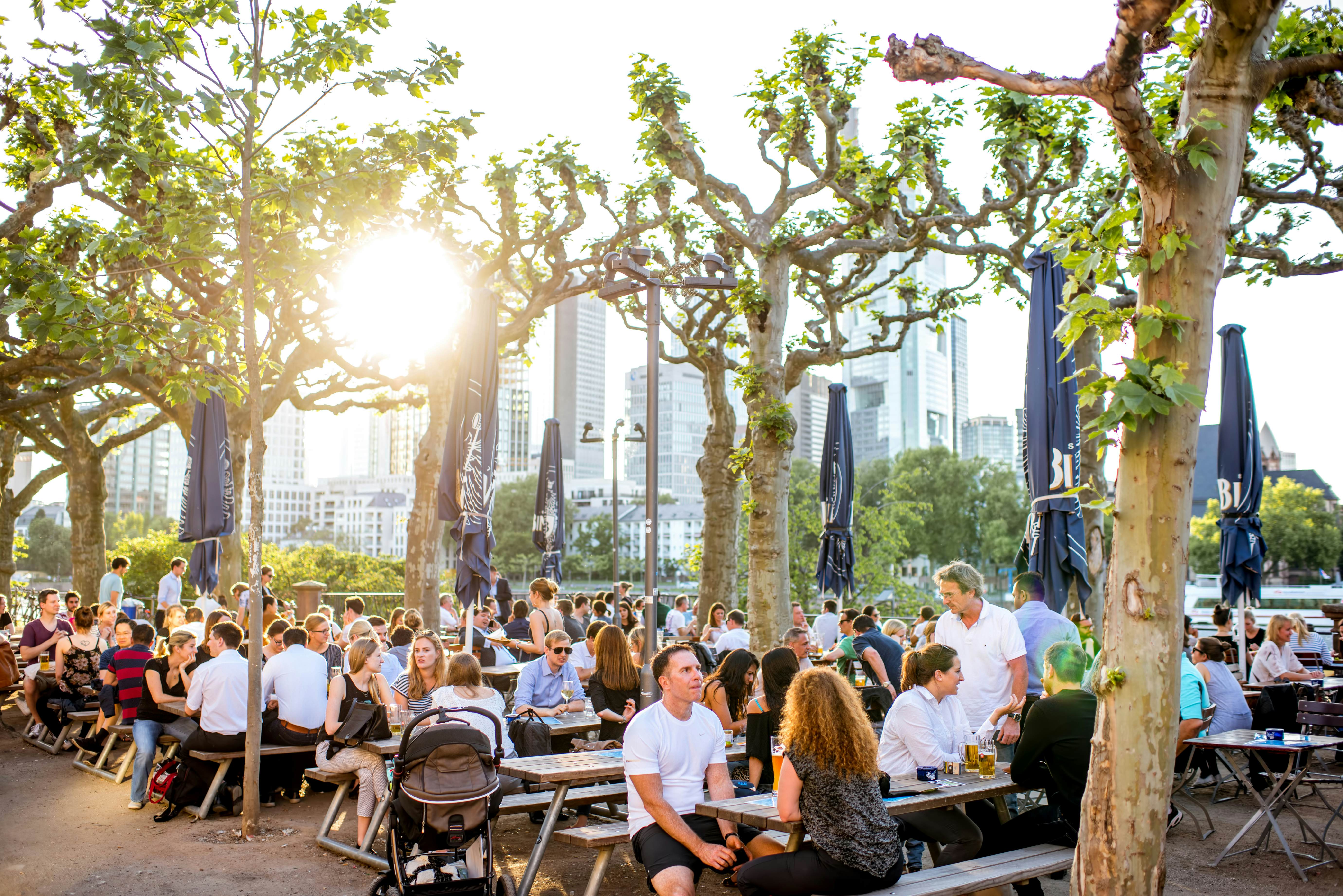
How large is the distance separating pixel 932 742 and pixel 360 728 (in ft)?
12.4

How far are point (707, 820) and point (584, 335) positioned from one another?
17654 cm

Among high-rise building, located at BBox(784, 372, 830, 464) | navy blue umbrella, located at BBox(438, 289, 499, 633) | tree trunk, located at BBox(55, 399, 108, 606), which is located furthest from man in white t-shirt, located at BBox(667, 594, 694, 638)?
high-rise building, located at BBox(784, 372, 830, 464)

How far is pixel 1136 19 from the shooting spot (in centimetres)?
381

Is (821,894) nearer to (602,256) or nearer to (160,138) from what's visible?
(160,138)

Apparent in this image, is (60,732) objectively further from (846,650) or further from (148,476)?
(148,476)

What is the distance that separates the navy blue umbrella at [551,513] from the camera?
669 inches

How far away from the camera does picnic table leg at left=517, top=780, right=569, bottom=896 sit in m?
5.57

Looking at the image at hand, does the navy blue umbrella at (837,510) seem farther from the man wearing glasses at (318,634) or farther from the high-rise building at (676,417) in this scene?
the high-rise building at (676,417)

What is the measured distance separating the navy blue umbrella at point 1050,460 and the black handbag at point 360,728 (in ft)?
16.6

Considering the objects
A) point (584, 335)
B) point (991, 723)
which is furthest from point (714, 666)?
point (584, 335)

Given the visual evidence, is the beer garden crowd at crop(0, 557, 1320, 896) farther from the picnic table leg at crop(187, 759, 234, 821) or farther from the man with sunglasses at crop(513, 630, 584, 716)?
the picnic table leg at crop(187, 759, 234, 821)

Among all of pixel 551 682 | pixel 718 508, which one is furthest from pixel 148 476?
pixel 551 682

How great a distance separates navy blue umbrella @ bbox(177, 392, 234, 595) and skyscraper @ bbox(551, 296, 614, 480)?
139m

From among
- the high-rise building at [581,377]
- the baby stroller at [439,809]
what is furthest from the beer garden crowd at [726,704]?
the high-rise building at [581,377]
